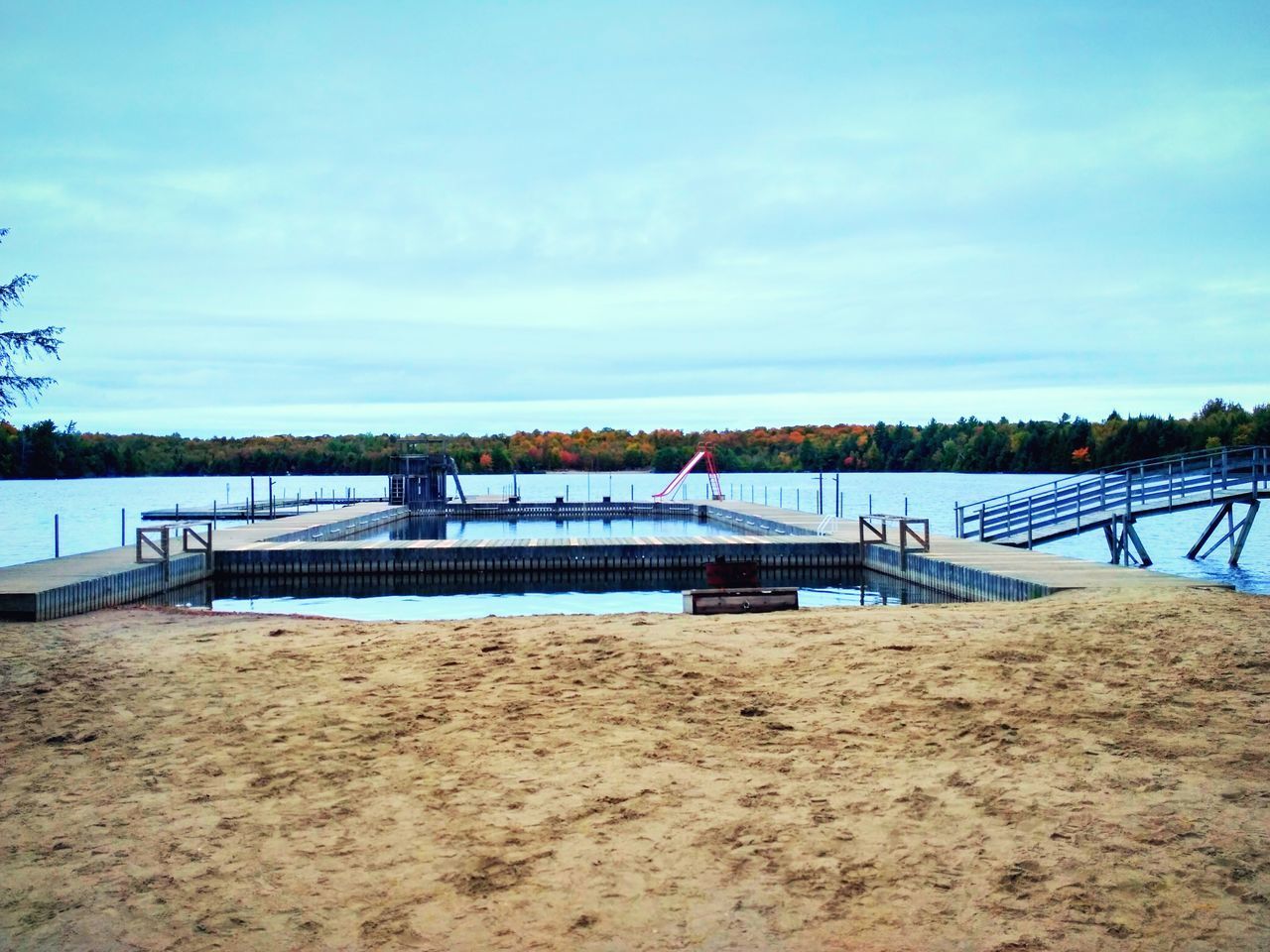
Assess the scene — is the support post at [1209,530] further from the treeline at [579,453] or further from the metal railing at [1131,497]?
the treeline at [579,453]

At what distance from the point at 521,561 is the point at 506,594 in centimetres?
241

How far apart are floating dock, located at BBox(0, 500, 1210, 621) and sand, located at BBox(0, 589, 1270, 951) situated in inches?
231

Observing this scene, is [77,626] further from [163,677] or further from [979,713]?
[979,713]

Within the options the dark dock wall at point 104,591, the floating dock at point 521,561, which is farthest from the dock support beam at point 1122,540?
the dark dock wall at point 104,591

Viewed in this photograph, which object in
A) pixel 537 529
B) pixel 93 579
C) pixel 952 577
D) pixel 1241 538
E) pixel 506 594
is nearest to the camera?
pixel 93 579

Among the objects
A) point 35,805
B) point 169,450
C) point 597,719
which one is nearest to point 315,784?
point 35,805

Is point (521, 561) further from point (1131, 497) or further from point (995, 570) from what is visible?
point (1131, 497)

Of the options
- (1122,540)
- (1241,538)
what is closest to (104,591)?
(1122,540)

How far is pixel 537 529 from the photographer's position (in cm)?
4094

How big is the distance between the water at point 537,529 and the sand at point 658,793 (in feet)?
83.0

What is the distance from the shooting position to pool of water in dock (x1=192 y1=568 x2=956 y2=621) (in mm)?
19297

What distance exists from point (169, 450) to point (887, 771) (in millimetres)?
136600

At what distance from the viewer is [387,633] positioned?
1057 centimetres

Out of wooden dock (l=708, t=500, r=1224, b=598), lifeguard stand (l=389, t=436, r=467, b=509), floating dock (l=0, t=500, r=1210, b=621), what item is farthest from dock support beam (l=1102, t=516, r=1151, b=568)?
lifeguard stand (l=389, t=436, r=467, b=509)
